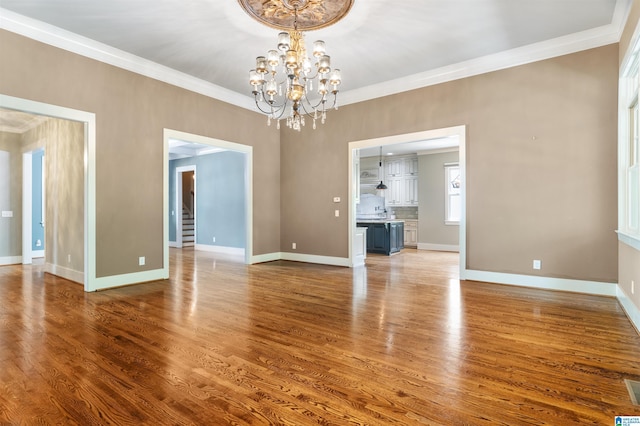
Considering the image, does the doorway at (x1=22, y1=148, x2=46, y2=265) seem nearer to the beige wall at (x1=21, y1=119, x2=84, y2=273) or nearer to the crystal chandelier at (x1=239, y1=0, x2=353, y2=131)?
the beige wall at (x1=21, y1=119, x2=84, y2=273)

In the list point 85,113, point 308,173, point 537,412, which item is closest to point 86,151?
point 85,113

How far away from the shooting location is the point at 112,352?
2.50 m

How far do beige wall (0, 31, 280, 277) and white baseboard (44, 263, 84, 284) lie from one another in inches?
26.7

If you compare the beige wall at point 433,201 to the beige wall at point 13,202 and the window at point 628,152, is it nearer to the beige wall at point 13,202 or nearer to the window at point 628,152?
the window at point 628,152

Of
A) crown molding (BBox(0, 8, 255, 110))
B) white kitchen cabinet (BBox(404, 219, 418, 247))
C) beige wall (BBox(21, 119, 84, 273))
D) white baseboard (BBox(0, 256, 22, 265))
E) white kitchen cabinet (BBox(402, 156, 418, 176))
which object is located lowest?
white baseboard (BBox(0, 256, 22, 265))

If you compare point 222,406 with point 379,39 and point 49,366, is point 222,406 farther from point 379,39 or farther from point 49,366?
point 379,39

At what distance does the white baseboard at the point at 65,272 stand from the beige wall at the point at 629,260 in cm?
664

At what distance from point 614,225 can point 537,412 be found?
3513 mm

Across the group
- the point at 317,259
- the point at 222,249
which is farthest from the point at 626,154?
the point at 222,249

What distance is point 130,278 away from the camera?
16.0ft

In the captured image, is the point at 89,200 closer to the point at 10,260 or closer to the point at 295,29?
the point at 295,29

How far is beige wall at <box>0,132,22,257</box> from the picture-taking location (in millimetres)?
6871

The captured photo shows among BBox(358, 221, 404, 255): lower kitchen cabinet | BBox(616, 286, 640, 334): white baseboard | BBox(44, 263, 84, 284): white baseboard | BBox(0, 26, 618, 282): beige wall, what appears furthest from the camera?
BBox(358, 221, 404, 255): lower kitchen cabinet

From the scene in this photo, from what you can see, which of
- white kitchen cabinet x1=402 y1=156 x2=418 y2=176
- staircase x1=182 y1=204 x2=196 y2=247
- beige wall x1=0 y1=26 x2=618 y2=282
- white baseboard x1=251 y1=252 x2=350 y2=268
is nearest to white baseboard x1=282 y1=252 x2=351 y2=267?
white baseboard x1=251 y1=252 x2=350 y2=268
